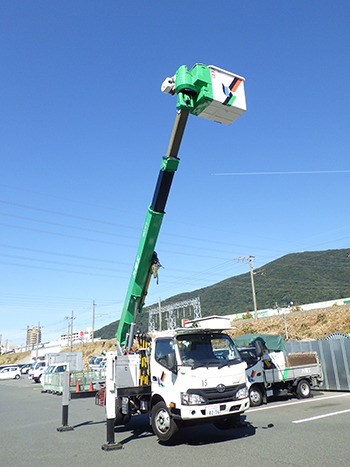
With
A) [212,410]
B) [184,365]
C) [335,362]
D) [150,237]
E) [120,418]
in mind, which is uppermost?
[150,237]

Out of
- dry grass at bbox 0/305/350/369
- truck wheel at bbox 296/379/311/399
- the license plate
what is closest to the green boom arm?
the license plate

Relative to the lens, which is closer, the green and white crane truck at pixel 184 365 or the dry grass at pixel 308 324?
the green and white crane truck at pixel 184 365

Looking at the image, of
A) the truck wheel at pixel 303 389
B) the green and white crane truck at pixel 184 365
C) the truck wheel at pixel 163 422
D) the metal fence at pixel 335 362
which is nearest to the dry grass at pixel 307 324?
the metal fence at pixel 335 362

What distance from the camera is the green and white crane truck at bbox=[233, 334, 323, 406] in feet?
41.8

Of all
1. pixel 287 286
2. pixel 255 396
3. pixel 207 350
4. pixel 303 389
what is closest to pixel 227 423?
pixel 207 350

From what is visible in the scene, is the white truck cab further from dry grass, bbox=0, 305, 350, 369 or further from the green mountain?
the green mountain

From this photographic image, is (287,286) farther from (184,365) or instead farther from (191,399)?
(191,399)

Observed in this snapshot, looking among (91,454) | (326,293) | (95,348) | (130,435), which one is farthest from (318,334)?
(326,293)

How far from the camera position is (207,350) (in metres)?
8.33

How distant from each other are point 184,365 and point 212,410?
102 cm

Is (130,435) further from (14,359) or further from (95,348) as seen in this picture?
(14,359)

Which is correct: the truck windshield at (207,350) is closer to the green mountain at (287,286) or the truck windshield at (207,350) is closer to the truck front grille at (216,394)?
the truck front grille at (216,394)

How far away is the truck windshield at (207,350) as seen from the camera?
311 inches

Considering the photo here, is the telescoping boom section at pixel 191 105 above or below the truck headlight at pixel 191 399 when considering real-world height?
above
